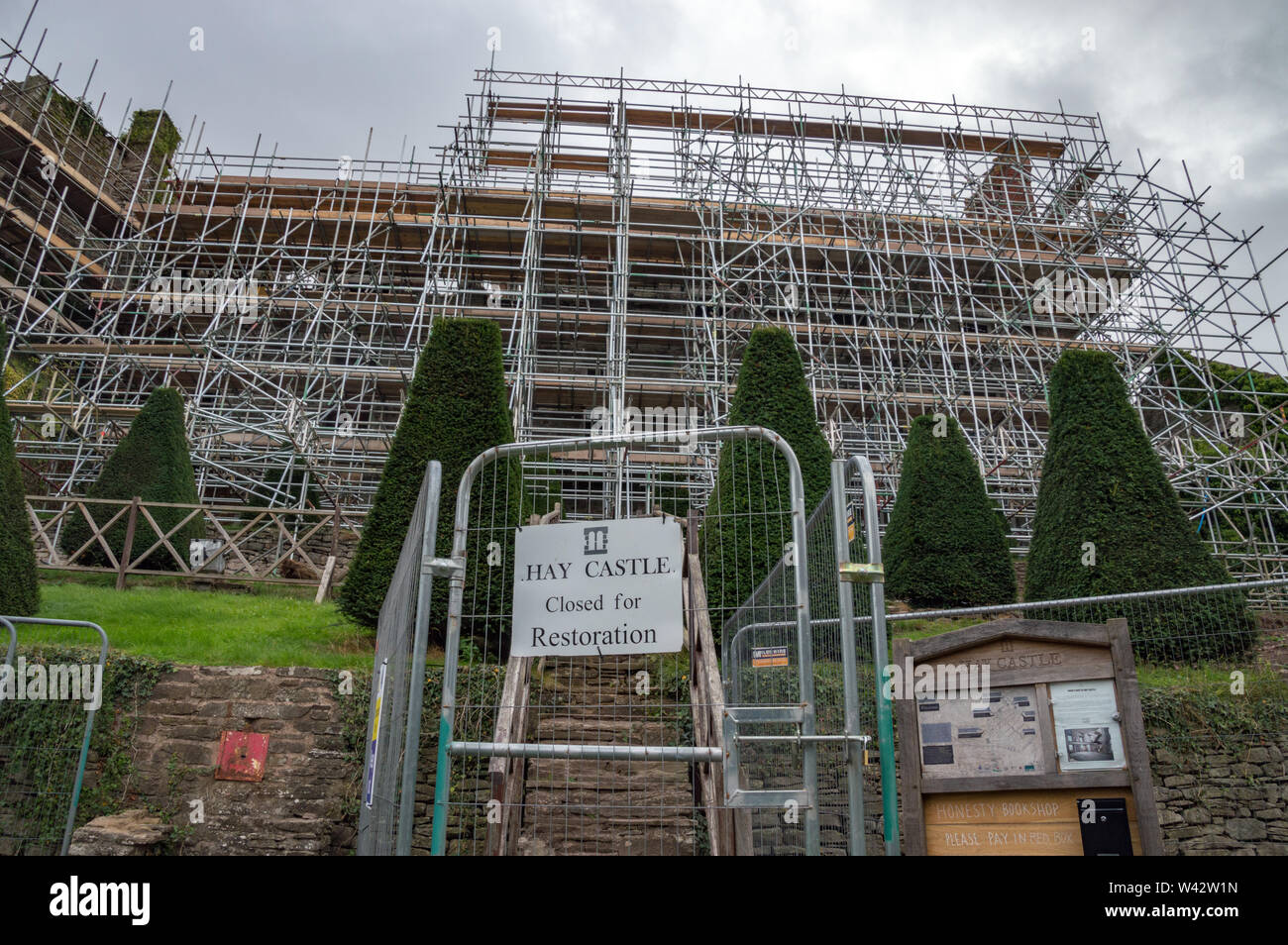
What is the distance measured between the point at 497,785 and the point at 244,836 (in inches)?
131

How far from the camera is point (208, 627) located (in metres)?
9.05

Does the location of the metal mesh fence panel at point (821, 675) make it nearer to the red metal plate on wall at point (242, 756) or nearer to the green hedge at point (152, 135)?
the red metal plate on wall at point (242, 756)

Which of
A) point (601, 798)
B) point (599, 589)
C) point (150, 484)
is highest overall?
point (150, 484)

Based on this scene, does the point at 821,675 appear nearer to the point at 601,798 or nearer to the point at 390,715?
the point at 601,798

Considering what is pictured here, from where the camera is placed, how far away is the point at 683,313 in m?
22.1

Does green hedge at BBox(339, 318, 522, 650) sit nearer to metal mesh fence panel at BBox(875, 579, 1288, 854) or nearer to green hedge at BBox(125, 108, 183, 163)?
metal mesh fence panel at BBox(875, 579, 1288, 854)

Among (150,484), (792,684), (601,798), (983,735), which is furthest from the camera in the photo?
(150,484)

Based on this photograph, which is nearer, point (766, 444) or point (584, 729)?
point (584, 729)

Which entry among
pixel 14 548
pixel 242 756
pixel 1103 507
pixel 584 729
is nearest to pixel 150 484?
pixel 14 548

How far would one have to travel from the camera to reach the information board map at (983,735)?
14.9 ft

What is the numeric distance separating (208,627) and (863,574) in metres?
8.06

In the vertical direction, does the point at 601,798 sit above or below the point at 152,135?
below

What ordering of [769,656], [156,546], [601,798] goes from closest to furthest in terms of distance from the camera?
1. [769,656]
2. [601,798]
3. [156,546]

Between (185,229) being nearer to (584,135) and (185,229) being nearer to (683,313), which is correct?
(584,135)
